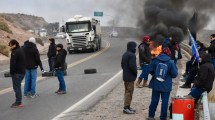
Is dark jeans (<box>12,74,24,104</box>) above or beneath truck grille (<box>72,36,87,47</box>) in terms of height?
beneath

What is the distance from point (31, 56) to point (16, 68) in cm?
159

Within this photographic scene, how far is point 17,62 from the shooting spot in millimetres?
11164

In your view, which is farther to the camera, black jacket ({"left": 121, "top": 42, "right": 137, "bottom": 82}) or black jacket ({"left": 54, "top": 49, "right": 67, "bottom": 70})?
black jacket ({"left": 54, "top": 49, "right": 67, "bottom": 70})

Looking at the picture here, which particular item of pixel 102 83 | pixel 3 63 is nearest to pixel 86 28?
pixel 3 63

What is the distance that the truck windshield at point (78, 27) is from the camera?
112ft

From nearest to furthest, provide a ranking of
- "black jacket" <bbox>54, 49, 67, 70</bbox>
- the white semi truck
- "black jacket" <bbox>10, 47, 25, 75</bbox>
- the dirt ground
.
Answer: the dirt ground → "black jacket" <bbox>10, 47, 25, 75</bbox> → "black jacket" <bbox>54, 49, 67, 70</bbox> → the white semi truck

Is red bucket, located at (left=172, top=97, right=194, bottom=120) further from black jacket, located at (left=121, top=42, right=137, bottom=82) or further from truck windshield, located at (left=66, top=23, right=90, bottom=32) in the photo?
truck windshield, located at (left=66, top=23, right=90, bottom=32)

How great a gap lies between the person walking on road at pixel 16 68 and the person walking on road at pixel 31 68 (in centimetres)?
131

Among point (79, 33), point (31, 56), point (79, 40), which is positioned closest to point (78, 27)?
point (79, 33)

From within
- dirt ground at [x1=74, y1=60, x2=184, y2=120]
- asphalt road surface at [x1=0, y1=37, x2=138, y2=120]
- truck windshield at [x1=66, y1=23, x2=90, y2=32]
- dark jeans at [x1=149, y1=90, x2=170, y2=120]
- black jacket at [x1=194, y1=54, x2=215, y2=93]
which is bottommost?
asphalt road surface at [x1=0, y1=37, x2=138, y2=120]

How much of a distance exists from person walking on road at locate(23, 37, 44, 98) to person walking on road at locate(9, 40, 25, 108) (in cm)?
131

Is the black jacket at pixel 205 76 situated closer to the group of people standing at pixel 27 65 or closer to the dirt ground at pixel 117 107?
the dirt ground at pixel 117 107

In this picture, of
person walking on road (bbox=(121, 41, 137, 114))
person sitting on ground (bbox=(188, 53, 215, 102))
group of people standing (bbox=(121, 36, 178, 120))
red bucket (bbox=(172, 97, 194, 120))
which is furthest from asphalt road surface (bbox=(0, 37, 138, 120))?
person sitting on ground (bbox=(188, 53, 215, 102))

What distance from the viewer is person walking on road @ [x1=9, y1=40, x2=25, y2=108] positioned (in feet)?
36.4
